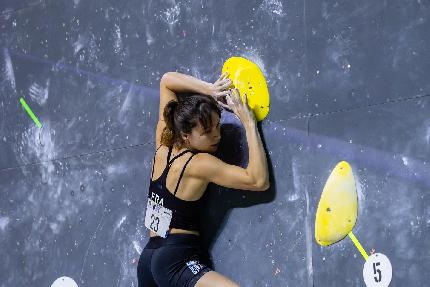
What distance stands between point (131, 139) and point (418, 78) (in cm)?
129

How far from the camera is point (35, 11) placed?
367 centimetres

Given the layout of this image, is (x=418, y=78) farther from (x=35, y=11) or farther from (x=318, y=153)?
(x=35, y=11)

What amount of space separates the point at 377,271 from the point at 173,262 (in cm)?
74

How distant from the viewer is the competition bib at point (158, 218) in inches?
113

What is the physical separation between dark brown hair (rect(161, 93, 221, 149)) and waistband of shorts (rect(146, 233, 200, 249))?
330 millimetres

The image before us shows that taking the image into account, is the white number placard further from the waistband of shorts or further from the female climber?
the waistband of shorts

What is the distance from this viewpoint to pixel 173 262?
9.21 ft

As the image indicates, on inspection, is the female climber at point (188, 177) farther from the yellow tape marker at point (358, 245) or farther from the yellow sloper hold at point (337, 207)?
the yellow tape marker at point (358, 245)

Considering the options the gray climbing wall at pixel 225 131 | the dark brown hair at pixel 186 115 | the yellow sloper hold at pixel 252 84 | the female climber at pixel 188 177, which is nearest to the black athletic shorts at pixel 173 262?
the female climber at pixel 188 177

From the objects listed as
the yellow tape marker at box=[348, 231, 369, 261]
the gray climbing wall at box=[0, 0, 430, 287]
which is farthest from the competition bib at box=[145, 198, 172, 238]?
the yellow tape marker at box=[348, 231, 369, 261]

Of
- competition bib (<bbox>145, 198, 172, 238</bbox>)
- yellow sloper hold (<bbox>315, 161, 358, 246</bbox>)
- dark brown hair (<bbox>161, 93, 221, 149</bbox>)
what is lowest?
competition bib (<bbox>145, 198, 172, 238</bbox>)

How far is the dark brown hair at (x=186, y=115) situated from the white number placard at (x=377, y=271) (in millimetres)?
727

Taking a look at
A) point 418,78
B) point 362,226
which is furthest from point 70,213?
point 418,78

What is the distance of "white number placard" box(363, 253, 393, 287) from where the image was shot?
251cm
